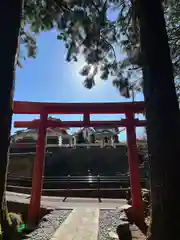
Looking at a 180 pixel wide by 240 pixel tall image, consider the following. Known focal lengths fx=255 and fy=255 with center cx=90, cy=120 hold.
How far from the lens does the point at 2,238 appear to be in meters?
2.35

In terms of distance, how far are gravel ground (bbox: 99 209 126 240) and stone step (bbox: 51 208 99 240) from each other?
91mm

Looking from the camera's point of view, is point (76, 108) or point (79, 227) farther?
point (76, 108)

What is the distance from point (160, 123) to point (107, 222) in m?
2.81

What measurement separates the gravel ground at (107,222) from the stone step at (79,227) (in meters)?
0.09

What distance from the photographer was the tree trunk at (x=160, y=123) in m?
3.23

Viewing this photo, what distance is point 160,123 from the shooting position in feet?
11.5

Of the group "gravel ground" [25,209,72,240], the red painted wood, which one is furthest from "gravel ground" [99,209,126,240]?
the red painted wood

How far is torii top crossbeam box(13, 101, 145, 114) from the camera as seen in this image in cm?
697

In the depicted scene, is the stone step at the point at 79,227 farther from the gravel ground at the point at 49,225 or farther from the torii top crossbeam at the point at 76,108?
the torii top crossbeam at the point at 76,108

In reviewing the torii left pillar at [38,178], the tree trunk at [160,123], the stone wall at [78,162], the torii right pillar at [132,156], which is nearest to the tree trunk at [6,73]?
the tree trunk at [160,123]

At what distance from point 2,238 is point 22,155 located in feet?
43.7

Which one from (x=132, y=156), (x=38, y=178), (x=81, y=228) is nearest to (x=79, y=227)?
(x=81, y=228)

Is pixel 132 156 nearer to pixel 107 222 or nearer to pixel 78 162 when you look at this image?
pixel 107 222

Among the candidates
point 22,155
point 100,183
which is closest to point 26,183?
point 22,155
